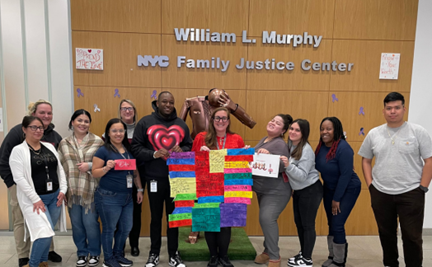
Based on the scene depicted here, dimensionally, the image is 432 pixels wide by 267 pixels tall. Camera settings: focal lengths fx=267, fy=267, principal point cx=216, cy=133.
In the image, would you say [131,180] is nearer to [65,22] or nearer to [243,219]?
[243,219]

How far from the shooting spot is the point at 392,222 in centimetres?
263

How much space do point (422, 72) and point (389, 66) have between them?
0.51m

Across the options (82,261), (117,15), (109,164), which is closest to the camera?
(109,164)

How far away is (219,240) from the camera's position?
2.69m

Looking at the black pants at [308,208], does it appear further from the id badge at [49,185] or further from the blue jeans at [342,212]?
the id badge at [49,185]

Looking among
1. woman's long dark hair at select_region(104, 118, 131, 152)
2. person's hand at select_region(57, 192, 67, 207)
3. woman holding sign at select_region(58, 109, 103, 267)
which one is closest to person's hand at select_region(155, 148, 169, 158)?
woman's long dark hair at select_region(104, 118, 131, 152)

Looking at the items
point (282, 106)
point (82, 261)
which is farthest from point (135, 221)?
point (282, 106)

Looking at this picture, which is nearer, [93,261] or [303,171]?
[303,171]

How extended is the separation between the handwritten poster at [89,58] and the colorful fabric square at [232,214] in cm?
250

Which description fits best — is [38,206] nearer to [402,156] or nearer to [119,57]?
[119,57]

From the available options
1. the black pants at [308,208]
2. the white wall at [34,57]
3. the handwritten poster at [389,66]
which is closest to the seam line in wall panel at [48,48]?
the white wall at [34,57]

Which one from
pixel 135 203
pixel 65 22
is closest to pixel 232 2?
pixel 65 22

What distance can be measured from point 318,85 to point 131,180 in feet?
9.19

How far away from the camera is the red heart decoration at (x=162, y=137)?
8.66 ft
